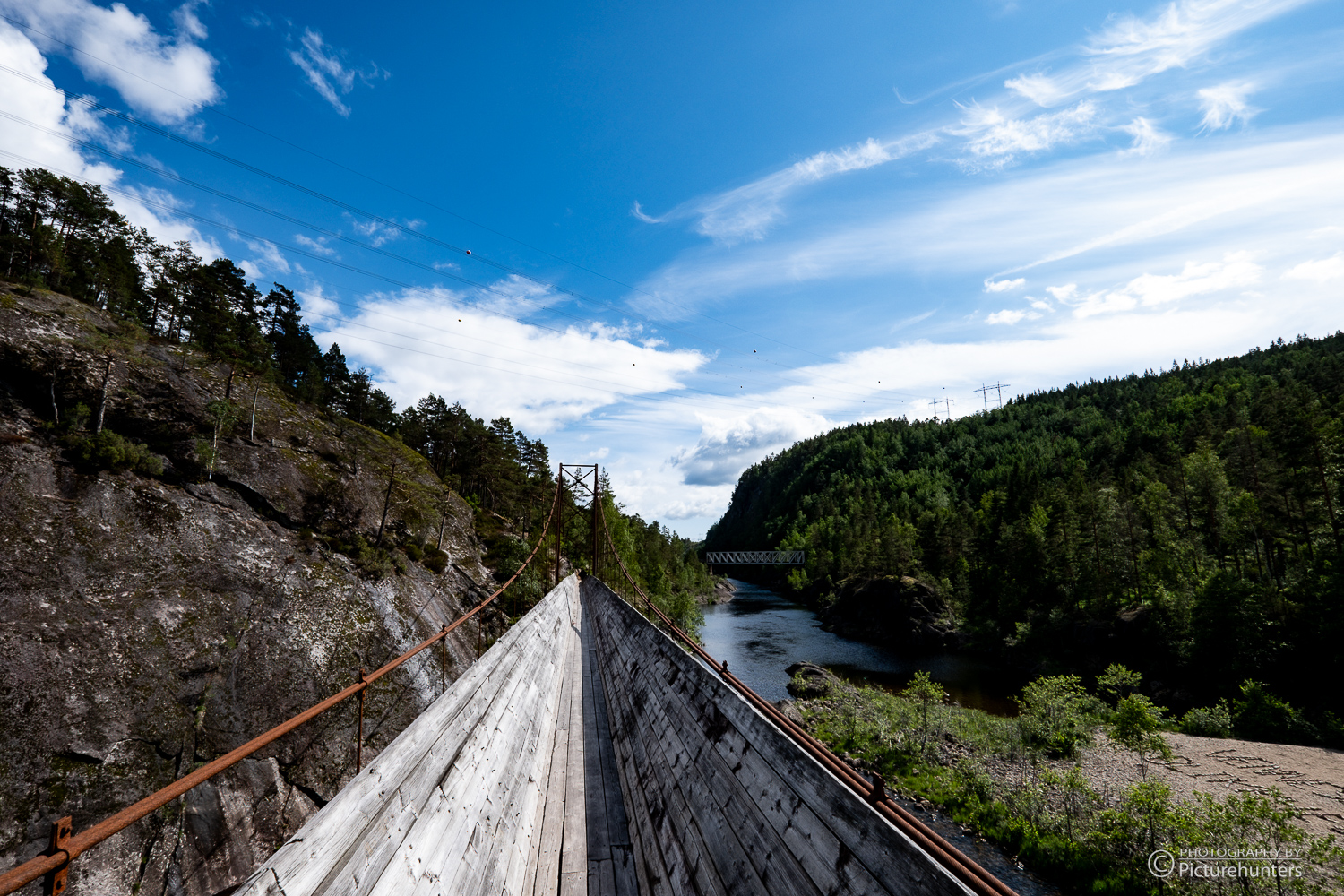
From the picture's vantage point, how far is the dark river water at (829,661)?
116ft

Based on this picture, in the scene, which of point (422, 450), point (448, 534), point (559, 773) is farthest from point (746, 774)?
point (422, 450)

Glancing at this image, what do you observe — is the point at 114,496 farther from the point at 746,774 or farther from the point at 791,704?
the point at 791,704

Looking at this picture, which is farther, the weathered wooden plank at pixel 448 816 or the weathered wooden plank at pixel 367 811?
the weathered wooden plank at pixel 448 816

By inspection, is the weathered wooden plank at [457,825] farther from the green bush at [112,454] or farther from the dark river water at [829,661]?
the dark river water at [829,661]

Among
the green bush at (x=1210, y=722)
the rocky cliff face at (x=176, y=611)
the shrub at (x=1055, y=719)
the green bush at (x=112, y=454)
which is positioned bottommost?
the green bush at (x=1210, y=722)

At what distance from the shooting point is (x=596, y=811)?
529 centimetres

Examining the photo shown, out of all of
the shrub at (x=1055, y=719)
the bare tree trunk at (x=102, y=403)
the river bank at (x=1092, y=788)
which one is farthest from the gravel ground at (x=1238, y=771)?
the bare tree trunk at (x=102, y=403)

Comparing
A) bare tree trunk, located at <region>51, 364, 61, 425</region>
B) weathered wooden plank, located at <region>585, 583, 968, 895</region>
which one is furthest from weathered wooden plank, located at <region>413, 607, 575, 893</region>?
bare tree trunk, located at <region>51, 364, 61, 425</region>

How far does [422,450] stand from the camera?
52.8 metres

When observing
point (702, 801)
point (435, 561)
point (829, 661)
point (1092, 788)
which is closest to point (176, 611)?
point (435, 561)

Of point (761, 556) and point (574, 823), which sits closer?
point (574, 823)

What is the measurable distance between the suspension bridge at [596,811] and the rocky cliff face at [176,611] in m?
10.9

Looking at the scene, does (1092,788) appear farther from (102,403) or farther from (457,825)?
(102,403)

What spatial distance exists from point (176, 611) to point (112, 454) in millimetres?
7589
